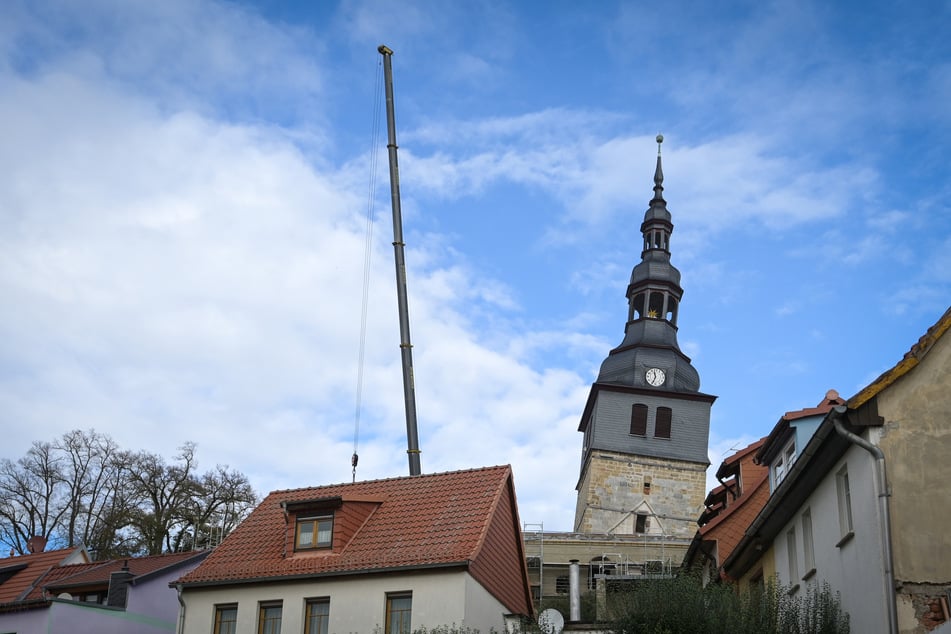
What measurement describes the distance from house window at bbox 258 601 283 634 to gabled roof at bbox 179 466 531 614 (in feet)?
1.92

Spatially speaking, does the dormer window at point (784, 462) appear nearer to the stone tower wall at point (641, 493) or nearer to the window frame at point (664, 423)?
the stone tower wall at point (641, 493)

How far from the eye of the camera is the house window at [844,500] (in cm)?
1930

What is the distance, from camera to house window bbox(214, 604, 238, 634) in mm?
27531

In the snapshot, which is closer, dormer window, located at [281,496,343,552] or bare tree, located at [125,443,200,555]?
dormer window, located at [281,496,343,552]

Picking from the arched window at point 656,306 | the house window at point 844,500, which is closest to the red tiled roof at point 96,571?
the house window at point 844,500

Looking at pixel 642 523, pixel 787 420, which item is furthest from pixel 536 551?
pixel 787 420

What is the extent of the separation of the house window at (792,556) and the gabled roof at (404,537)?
6.18 metres

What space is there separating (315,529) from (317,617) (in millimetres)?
2393

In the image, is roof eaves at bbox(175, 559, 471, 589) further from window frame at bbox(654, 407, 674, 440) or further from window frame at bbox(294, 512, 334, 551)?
window frame at bbox(654, 407, 674, 440)

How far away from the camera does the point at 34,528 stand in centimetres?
5503

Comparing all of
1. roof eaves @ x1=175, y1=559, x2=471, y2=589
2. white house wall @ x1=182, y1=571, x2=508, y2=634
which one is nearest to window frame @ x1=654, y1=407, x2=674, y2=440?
white house wall @ x1=182, y1=571, x2=508, y2=634

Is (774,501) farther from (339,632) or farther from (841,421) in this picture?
(339,632)

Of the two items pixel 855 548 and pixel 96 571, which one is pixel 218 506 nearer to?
pixel 96 571

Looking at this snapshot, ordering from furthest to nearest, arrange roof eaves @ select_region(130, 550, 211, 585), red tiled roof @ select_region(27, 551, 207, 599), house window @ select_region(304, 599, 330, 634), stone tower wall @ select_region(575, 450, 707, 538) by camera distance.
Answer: stone tower wall @ select_region(575, 450, 707, 538)
red tiled roof @ select_region(27, 551, 207, 599)
roof eaves @ select_region(130, 550, 211, 585)
house window @ select_region(304, 599, 330, 634)
